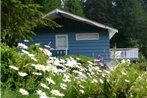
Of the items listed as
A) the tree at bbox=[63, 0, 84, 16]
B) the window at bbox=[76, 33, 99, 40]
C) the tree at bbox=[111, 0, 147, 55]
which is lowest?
the tree at bbox=[111, 0, 147, 55]

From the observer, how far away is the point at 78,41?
2778cm

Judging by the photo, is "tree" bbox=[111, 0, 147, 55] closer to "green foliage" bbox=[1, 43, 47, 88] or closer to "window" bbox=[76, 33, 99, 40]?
"window" bbox=[76, 33, 99, 40]

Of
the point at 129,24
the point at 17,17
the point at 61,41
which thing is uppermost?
the point at 17,17

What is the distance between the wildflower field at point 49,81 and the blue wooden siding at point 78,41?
823 inches

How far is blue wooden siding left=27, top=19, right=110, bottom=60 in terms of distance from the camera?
90.9 feet

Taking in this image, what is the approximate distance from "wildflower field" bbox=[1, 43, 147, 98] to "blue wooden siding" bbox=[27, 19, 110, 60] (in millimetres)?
20910

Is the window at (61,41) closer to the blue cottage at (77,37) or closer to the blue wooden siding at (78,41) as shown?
the blue cottage at (77,37)

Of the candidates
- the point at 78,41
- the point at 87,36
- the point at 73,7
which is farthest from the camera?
the point at 73,7

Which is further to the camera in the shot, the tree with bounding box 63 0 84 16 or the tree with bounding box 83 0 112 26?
the tree with bounding box 83 0 112 26

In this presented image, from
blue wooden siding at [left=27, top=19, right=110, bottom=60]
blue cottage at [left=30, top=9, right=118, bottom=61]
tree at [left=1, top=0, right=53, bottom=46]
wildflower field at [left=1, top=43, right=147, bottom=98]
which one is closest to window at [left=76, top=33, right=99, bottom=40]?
blue cottage at [left=30, top=9, right=118, bottom=61]

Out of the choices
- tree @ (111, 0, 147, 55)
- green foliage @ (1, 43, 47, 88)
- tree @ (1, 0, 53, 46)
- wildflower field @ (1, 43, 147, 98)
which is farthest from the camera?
tree @ (111, 0, 147, 55)

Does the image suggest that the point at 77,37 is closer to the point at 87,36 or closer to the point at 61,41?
the point at 87,36

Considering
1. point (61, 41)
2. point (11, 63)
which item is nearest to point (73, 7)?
point (61, 41)

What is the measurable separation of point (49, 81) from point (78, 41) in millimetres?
22606
